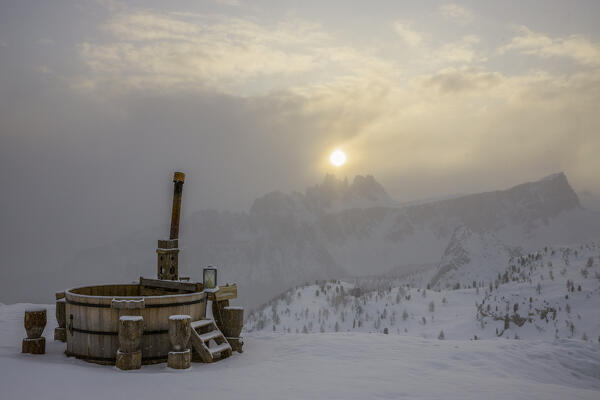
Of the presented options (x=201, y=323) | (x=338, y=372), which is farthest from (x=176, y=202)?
(x=338, y=372)

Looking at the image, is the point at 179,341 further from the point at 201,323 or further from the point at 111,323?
the point at 111,323

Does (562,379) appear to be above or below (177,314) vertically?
below

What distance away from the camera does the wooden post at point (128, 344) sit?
7.93m

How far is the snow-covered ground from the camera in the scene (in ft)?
21.0

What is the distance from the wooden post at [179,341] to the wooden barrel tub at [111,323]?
488 millimetres

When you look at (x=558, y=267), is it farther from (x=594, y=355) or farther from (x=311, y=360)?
(x=311, y=360)

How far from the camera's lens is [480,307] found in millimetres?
21188

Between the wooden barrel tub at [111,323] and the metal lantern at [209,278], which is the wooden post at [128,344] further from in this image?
the metal lantern at [209,278]

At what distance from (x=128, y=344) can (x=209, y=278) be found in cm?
271

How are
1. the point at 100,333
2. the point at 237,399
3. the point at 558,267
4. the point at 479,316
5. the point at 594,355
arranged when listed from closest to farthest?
the point at 237,399 < the point at 100,333 < the point at 594,355 < the point at 479,316 < the point at 558,267

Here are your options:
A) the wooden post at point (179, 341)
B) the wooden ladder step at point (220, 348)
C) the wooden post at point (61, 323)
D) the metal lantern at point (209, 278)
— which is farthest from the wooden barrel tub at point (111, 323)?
the wooden post at point (61, 323)

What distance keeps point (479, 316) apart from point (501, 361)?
1132cm

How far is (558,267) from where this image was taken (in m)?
25.4

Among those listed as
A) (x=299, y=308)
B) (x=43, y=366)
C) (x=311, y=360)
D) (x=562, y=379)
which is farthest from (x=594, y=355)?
(x=299, y=308)
